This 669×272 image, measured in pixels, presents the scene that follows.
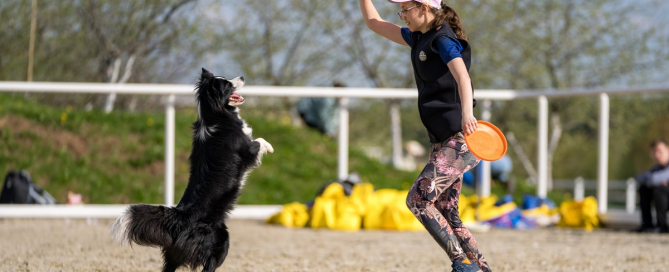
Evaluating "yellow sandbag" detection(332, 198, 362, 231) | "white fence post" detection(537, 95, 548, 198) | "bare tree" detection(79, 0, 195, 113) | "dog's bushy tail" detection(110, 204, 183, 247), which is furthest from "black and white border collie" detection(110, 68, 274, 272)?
"bare tree" detection(79, 0, 195, 113)

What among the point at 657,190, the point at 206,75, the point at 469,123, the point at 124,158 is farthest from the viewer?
the point at 124,158

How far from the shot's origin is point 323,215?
24.2 ft

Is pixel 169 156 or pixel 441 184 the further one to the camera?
pixel 169 156

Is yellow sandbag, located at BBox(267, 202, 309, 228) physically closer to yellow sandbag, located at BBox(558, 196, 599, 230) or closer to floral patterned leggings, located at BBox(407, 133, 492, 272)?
yellow sandbag, located at BBox(558, 196, 599, 230)

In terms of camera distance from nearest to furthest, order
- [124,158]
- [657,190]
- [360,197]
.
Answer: [657,190] < [360,197] < [124,158]

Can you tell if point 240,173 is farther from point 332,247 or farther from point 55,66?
point 55,66

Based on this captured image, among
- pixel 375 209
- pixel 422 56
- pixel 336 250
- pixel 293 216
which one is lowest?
pixel 336 250

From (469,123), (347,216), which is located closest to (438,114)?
(469,123)

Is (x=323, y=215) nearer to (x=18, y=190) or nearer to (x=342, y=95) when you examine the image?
(x=342, y=95)

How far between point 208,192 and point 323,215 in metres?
3.89

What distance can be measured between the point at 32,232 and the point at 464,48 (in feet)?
15.3

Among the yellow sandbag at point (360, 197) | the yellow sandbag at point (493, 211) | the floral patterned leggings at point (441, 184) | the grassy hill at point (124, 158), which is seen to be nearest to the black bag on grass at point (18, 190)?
the grassy hill at point (124, 158)

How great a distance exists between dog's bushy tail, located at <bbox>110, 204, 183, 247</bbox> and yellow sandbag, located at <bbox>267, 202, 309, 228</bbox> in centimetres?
407

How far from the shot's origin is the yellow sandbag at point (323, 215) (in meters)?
7.32
